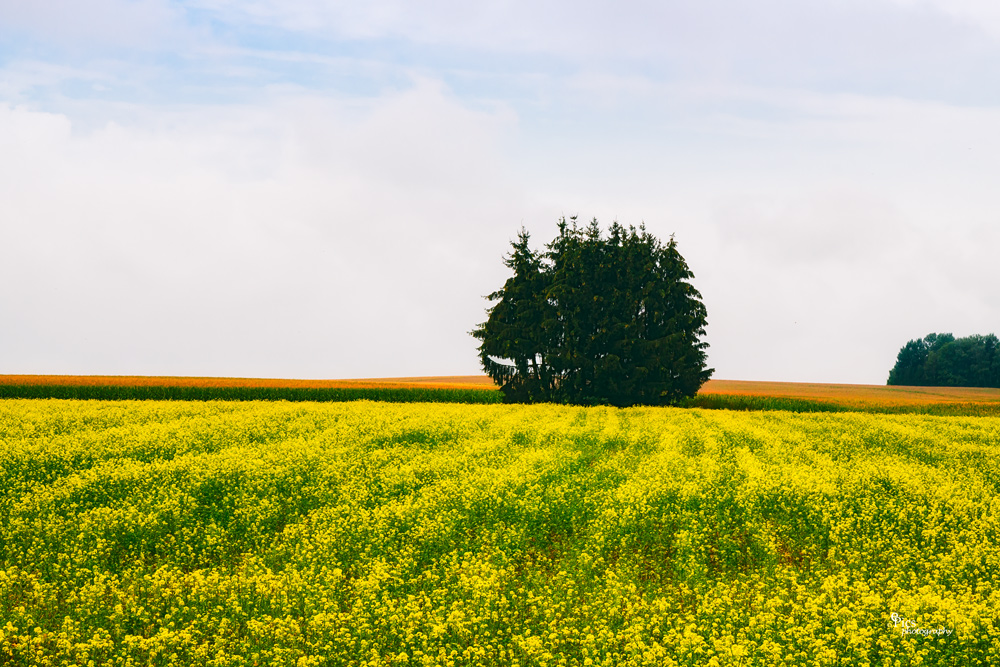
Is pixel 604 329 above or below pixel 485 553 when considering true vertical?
above

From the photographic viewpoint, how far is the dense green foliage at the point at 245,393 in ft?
151

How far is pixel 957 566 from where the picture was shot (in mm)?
10359

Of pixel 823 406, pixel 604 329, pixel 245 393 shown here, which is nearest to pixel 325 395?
pixel 245 393

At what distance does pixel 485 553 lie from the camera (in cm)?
1063

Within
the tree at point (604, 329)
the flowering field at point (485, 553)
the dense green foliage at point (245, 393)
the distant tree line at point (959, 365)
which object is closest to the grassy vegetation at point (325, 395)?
the dense green foliage at point (245, 393)

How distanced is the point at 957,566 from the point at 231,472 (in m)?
14.2

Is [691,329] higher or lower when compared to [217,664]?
higher

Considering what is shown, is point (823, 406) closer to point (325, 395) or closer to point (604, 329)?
point (604, 329)

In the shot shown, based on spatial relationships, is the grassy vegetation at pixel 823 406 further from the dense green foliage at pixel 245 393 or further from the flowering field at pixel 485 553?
the flowering field at pixel 485 553

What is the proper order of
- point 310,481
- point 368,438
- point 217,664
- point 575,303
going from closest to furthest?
point 217,664, point 310,481, point 368,438, point 575,303

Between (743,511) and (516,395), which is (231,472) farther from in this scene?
(516,395)

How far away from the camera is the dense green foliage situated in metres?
45.9

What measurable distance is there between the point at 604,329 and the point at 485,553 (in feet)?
99.9

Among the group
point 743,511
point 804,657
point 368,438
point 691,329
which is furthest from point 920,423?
Result: point 804,657
